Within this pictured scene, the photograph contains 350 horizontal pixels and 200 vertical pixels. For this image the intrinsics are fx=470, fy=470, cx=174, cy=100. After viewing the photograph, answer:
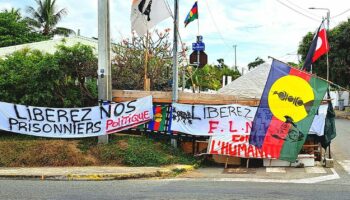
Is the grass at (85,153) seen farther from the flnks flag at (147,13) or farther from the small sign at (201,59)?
the small sign at (201,59)

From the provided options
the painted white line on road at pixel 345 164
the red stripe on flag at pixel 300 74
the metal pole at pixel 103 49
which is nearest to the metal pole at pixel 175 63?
the metal pole at pixel 103 49

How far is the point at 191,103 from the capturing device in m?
14.9

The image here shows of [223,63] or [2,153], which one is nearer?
[2,153]

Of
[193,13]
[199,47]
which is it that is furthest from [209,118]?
[193,13]

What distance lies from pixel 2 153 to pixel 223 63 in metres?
77.2

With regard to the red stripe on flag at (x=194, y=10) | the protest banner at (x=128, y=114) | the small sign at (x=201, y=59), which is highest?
the red stripe on flag at (x=194, y=10)

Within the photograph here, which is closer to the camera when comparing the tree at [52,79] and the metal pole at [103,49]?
the metal pole at [103,49]

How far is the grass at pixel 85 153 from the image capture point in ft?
41.6

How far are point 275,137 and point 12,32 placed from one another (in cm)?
3136

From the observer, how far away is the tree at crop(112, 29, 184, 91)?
19.6 m

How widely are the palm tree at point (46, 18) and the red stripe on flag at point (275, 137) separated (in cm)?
3689

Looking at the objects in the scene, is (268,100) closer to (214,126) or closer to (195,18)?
(214,126)

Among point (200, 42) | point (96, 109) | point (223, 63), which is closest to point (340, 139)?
point (200, 42)

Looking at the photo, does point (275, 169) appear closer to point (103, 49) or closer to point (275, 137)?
point (275, 137)
